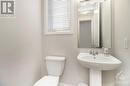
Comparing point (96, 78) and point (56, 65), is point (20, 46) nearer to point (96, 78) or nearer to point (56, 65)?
point (56, 65)

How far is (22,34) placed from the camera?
2176 mm

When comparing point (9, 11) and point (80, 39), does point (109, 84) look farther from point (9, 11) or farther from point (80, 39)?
point (9, 11)

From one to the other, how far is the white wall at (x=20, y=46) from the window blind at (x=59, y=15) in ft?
1.08

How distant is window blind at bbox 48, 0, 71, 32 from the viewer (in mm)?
2393

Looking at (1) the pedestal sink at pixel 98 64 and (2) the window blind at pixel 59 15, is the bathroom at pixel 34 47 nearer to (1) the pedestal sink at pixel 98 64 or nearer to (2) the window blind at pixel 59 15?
(2) the window blind at pixel 59 15

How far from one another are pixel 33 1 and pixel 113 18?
5.34ft

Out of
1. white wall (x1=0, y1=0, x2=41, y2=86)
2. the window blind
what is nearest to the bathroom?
white wall (x1=0, y1=0, x2=41, y2=86)

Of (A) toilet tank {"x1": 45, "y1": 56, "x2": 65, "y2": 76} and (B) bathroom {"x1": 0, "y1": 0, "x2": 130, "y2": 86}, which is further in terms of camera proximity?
(A) toilet tank {"x1": 45, "y1": 56, "x2": 65, "y2": 76}

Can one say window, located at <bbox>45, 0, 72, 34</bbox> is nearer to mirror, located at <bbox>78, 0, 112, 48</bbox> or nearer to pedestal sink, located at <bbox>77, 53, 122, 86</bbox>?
mirror, located at <bbox>78, 0, 112, 48</bbox>

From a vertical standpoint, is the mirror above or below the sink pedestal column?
above

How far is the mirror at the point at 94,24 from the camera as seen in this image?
204 centimetres

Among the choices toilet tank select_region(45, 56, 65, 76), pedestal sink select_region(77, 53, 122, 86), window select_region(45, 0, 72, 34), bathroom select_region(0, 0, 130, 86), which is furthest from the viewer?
window select_region(45, 0, 72, 34)

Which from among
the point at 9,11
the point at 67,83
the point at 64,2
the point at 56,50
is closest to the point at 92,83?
the point at 67,83

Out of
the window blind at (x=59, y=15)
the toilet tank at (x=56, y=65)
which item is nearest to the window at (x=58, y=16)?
the window blind at (x=59, y=15)
